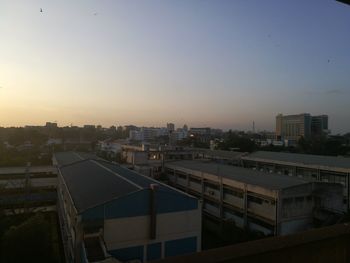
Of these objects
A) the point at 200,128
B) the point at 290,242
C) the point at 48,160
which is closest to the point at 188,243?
the point at 290,242

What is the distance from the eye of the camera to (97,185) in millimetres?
7816

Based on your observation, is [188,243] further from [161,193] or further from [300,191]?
[300,191]

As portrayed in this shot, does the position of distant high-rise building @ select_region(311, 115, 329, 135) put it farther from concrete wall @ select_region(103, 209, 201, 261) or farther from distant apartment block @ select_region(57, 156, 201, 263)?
distant apartment block @ select_region(57, 156, 201, 263)

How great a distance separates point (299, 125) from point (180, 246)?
44.4 m

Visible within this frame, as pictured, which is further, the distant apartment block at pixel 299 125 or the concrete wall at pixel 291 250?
the distant apartment block at pixel 299 125

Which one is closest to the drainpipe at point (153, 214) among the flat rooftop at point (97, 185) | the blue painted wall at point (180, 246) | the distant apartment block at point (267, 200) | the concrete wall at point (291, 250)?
the flat rooftop at point (97, 185)

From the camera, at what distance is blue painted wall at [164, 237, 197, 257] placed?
6.46 m

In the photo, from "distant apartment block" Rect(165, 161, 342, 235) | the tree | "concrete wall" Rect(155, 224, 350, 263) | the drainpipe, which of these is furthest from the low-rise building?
"concrete wall" Rect(155, 224, 350, 263)

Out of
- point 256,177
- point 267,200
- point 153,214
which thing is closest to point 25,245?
point 153,214

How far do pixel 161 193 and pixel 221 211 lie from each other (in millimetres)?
4908

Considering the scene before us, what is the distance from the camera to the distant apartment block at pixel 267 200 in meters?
8.58

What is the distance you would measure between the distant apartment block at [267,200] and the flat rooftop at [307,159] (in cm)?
373

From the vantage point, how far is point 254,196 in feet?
30.7

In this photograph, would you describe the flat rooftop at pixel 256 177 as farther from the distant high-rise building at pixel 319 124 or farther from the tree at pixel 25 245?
the distant high-rise building at pixel 319 124
